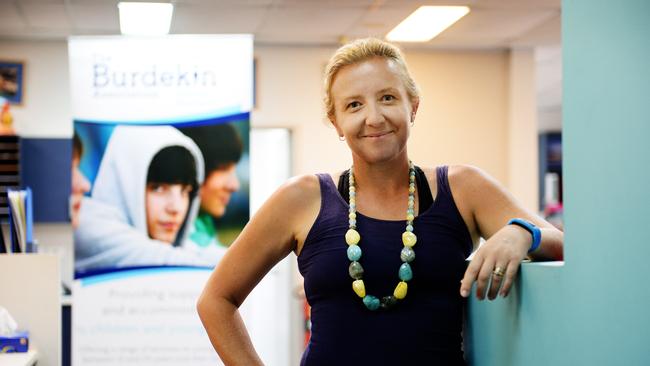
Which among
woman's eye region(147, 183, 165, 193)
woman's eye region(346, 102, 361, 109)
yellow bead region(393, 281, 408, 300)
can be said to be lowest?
yellow bead region(393, 281, 408, 300)

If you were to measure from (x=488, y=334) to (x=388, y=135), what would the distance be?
36cm

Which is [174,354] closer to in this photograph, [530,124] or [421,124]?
[421,124]

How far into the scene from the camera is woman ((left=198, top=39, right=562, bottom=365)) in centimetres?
136

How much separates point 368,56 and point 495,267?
46cm

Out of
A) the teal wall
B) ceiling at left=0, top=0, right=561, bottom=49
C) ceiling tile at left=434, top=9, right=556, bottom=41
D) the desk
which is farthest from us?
ceiling tile at left=434, top=9, right=556, bottom=41

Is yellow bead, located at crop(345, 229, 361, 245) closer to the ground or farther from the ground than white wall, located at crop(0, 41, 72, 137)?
closer to the ground

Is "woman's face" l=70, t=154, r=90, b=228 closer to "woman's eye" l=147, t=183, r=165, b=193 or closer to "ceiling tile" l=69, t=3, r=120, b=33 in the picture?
"woman's eye" l=147, t=183, r=165, b=193

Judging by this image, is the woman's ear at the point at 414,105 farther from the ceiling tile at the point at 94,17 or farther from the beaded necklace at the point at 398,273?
the ceiling tile at the point at 94,17

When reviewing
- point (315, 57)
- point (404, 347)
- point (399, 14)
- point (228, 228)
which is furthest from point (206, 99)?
point (315, 57)

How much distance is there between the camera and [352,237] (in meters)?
1.38

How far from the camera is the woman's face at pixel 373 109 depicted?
140 cm

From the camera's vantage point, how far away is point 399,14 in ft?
19.0

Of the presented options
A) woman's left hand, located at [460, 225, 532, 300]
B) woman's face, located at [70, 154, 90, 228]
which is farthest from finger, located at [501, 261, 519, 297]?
woman's face, located at [70, 154, 90, 228]

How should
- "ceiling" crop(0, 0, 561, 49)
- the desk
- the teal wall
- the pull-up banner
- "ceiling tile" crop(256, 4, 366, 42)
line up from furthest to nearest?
1. "ceiling tile" crop(256, 4, 366, 42)
2. "ceiling" crop(0, 0, 561, 49)
3. the pull-up banner
4. the desk
5. the teal wall
